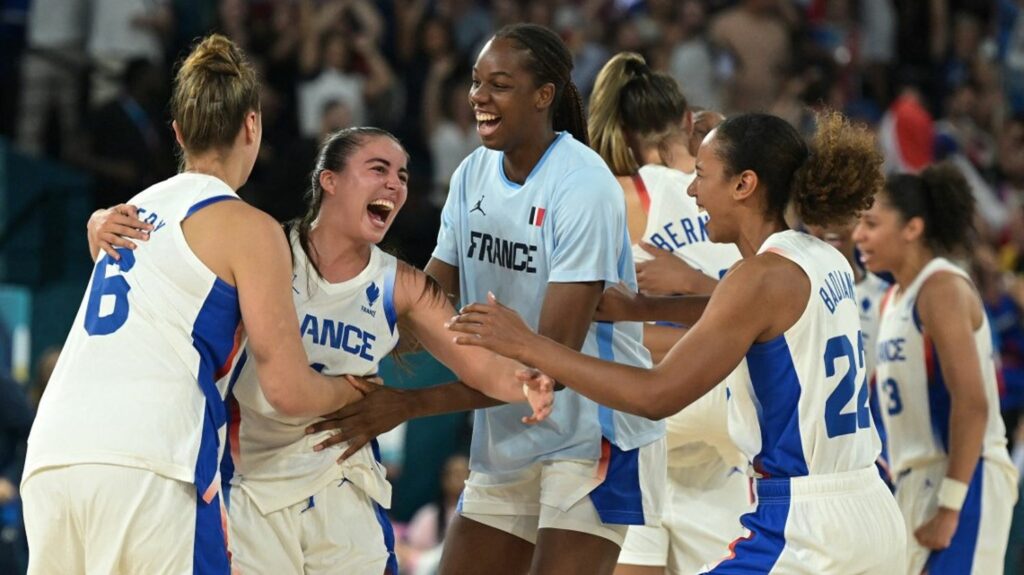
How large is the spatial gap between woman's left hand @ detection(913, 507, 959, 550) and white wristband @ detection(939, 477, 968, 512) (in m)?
0.03

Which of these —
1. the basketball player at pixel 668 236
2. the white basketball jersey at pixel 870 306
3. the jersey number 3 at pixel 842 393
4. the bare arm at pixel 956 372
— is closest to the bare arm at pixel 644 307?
the basketball player at pixel 668 236

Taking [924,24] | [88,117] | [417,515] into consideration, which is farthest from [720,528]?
[924,24]

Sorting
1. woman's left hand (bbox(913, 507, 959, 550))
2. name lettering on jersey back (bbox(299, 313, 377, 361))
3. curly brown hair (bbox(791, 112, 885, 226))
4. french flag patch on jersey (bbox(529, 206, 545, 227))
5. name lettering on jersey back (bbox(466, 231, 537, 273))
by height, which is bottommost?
woman's left hand (bbox(913, 507, 959, 550))

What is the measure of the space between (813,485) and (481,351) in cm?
106

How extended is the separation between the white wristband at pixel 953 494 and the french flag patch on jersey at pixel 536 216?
227cm

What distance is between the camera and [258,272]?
13.2ft

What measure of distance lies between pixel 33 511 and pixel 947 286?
3717 millimetres

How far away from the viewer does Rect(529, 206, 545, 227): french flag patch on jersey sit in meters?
4.77

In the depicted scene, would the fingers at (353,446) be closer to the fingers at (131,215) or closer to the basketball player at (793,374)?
the basketball player at (793,374)

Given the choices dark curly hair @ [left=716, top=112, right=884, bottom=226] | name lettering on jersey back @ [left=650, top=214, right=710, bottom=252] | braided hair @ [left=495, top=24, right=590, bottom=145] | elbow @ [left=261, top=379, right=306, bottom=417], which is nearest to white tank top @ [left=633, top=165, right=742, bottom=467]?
name lettering on jersey back @ [left=650, top=214, right=710, bottom=252]

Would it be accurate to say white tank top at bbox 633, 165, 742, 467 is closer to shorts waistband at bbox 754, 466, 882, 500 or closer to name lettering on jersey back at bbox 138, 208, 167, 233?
shorts waistband at bbox 754, 466, 882, 500

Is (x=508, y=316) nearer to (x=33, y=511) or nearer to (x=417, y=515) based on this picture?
(x=33, y=511)

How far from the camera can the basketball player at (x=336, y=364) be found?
4.49 metres

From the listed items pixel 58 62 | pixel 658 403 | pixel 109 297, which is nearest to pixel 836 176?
pixel 658 403
